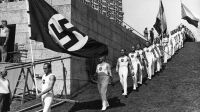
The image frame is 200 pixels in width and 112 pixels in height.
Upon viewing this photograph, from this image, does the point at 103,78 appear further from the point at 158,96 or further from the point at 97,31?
the point at 97,31

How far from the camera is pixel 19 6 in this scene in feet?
50.7

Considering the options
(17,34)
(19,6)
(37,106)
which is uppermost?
(19,6)

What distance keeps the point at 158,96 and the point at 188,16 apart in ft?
45.5

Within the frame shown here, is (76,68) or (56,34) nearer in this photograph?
(56,34)

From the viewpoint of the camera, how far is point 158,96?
12266 millimetres

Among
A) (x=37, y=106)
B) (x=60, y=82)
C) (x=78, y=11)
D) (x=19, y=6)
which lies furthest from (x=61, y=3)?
(x=37, y=106)

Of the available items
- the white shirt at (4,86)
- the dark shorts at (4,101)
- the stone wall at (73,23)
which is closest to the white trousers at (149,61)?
the stone wall at (73,23)

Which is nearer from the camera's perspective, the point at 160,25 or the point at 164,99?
the point at 164,99

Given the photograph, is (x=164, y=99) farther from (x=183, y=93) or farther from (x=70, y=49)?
(x=70, y=49)

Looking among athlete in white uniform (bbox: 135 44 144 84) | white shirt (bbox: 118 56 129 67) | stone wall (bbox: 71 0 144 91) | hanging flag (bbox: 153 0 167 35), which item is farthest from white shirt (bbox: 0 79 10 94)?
hanging flag (bbox: 153 0 167 35)

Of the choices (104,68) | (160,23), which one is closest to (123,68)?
(104,68)

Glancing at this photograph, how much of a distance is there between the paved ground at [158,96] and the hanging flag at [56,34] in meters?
2.11

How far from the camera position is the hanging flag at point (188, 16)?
24781mm

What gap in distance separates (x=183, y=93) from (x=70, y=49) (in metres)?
4.61
